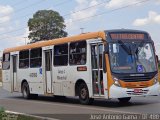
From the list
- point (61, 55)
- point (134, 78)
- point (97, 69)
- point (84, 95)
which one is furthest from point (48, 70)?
point (134, 78)

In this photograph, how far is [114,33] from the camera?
18.0 m

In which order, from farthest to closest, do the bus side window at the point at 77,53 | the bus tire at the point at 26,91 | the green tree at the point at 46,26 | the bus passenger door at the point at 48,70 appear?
the green tree at the point at 46,26
the bus tire at the point at 26,91
the bus passenger door at the point at 48,70
the bus side window at the point at 77,53

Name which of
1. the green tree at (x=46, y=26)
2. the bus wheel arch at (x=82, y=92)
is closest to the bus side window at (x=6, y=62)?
the bus wheel arch at (x=82, y=92)

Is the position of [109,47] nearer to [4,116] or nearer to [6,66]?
[4,116]

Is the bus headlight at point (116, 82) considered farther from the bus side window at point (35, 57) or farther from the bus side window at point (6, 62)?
the bus side window at point (6, 62)

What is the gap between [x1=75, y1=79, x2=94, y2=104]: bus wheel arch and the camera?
18.9 m

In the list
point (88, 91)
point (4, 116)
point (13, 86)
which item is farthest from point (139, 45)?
point (13, 86)

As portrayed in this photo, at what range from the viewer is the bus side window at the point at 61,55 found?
811 inches

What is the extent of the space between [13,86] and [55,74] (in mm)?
5949

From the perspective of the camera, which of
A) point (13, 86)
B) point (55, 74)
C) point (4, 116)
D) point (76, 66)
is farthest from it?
point (13, 86)

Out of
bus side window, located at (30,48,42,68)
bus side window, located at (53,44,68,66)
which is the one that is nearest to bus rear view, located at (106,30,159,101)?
bus side window, located at (53,44,68,66)

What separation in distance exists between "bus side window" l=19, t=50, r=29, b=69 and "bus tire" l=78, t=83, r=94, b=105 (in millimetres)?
6051

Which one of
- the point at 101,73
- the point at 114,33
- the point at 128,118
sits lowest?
the point at 128,118

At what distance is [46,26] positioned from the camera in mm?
102500
